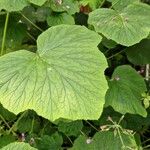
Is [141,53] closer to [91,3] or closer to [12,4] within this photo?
[91,3]

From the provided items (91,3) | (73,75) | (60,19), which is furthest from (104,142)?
(91,3)

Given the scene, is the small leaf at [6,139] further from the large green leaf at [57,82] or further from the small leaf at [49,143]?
the large green leaf at [57,82]

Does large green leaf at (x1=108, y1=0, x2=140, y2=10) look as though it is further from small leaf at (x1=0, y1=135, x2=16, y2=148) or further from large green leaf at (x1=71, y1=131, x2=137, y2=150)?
small leaf at (x1=0, y1=135, x2=16, y2=148)

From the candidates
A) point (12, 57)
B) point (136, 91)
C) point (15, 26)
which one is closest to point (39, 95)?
point (12, 57)

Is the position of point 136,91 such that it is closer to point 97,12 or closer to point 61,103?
point 97,12

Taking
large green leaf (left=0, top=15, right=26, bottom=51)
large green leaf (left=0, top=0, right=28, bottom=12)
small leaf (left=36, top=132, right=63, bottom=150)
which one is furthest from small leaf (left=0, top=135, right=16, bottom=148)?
large green leaf (left=0, top=0, right=28, bottom=12)

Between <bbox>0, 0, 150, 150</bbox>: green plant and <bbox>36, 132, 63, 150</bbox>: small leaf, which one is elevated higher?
<bbox>0, 0, 150, 150</bbox>: green plant
